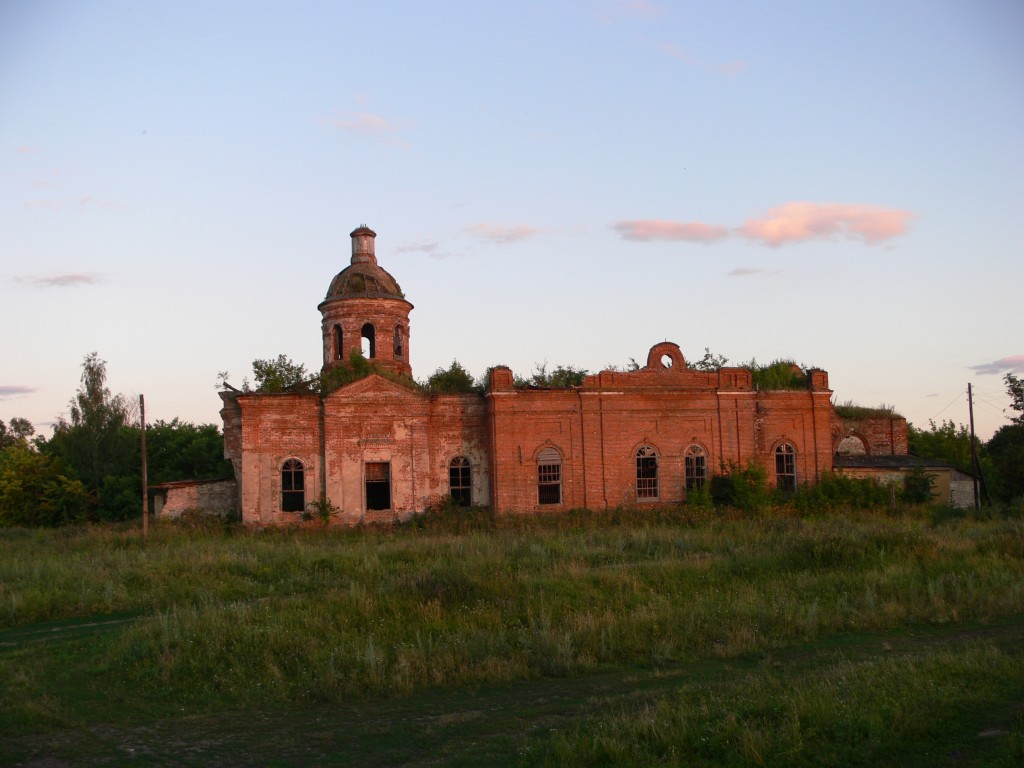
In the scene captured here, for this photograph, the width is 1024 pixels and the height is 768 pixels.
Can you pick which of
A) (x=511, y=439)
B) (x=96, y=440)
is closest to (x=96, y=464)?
(x=96, y=440)

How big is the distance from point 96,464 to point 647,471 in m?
20.3

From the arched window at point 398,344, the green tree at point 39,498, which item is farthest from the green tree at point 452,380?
the green tree at point 39,498

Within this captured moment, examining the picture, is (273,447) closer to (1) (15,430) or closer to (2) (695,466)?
(2) (695,466)

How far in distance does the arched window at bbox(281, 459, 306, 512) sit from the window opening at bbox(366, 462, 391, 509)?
1.93m

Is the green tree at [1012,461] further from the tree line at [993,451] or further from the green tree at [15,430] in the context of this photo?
the green tree at [15,430]

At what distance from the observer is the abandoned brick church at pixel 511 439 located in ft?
94.6

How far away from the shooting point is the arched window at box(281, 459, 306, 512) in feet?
94.2

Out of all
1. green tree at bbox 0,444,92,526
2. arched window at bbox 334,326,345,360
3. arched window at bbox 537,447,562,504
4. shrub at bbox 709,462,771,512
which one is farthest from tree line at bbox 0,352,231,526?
shrub at bbox 709,462,771,512

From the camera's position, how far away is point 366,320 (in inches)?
1270

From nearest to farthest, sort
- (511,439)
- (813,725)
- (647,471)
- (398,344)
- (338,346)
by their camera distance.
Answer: (813,725) < (511,439) < (647,471) < (338,346) < (398,344)

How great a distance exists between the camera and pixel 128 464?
36031 millimetres

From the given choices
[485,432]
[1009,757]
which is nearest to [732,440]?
[485,432]

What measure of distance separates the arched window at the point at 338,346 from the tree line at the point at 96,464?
514cm

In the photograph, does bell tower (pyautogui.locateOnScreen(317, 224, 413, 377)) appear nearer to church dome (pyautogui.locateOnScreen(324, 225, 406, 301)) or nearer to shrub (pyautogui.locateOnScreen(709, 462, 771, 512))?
church dome (pyautogui.locateOnScreen(324, 225, 406, 301))
